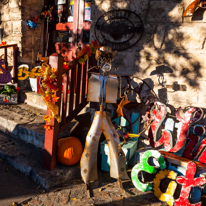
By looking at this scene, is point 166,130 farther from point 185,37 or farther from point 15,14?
point 15,14

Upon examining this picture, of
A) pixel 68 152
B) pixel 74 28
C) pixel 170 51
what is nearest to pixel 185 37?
pixel 170 51

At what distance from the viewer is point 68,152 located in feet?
9.78

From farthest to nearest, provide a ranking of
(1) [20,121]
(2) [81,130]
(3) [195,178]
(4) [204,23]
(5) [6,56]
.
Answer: (5) [6,56], (1) [20,121], (2) [81,130], (4) [204,23], (3) [195,178]

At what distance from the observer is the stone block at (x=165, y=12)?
9.36ft

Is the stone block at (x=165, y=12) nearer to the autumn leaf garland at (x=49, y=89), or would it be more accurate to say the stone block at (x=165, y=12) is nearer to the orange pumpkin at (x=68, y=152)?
the autumn leaf garland at (x=49, y=89)

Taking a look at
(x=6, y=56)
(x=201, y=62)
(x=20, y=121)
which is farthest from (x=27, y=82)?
(x=201, y=62)

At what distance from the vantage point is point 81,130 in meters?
3.32

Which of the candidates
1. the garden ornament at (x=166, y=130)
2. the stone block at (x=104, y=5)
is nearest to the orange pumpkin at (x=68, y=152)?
the garden ornament at (x=166, y=130)

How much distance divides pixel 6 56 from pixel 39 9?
1389mm

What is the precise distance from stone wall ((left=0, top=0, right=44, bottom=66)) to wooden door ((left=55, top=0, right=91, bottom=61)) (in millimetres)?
551

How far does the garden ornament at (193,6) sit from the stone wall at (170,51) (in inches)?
4.4

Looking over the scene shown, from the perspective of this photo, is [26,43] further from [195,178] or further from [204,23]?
[195,178]

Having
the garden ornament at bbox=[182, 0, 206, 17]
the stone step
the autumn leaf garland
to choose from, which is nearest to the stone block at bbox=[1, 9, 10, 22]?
the stone step

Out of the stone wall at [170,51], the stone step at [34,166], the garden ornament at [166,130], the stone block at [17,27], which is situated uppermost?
the stone block at [17,27]
